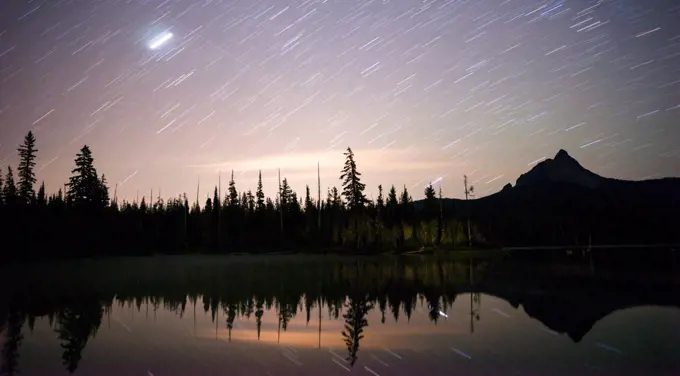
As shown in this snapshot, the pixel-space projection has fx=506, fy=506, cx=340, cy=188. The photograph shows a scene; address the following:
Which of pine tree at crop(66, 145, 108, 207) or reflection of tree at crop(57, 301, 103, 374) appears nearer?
reflection of tree at crop(57, 301, 103, 374)

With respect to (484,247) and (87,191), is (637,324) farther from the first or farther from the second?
(484,247)

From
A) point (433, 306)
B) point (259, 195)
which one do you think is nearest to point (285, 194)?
point (259, 195)

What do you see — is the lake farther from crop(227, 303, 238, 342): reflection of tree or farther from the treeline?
the treeline

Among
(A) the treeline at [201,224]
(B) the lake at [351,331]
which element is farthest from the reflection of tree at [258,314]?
(A) the treeline at [201,224]

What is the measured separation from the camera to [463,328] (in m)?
14.4

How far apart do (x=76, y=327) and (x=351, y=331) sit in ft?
27.8

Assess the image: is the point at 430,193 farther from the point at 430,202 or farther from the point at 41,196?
the point at 41,196

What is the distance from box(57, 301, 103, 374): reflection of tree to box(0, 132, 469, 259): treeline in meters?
51.9

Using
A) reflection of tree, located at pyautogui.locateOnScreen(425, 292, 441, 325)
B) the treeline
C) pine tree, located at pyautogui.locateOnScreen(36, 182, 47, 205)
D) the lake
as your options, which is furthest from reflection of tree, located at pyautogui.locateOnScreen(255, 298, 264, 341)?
pine tree, located at pyautogui.locateOnScreen(36, 182, 47, 205)

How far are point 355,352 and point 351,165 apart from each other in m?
90.0

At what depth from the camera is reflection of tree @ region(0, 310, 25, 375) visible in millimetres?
10266

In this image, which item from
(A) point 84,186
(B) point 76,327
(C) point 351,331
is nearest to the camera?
(C) point 351,331

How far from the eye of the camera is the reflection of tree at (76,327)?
11.5 meters

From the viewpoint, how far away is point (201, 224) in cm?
10650
